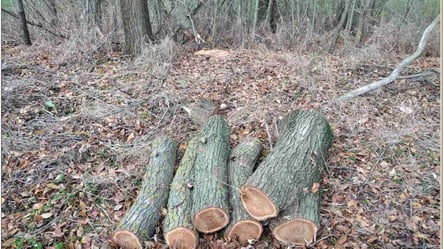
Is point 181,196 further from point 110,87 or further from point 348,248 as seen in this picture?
point 110,87

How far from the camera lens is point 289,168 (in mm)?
2902

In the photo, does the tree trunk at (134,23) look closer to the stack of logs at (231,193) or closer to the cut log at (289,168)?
the stack of logs at (231,193)

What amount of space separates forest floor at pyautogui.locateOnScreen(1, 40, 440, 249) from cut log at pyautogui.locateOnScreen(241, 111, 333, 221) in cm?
28

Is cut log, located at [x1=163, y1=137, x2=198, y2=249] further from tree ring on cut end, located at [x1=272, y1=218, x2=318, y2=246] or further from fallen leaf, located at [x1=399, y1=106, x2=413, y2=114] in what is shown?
fallen leaf, located at [x1=399, y1=106, x2=413, y2=114]

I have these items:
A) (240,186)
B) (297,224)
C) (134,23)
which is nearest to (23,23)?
(134,23)

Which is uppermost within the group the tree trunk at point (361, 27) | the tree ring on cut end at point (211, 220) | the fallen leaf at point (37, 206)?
the tree trunk at point (361, 27)

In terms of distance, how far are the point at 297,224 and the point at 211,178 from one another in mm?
835

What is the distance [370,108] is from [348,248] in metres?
2.42

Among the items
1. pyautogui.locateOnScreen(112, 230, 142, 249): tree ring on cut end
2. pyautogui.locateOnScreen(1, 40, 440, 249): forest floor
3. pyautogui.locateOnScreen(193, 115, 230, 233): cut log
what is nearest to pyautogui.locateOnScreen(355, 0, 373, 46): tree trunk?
pyautogui.locateOnScreen(1, 40, 440, 249): forest floor

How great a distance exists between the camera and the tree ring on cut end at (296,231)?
260 centimetres

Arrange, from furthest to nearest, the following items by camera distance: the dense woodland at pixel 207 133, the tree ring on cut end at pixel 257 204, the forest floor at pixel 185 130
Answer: the forest floor at pixel 185 130 < the dense woodland at pixel 207 133 < the tree ring on cut end at pixel 257 204

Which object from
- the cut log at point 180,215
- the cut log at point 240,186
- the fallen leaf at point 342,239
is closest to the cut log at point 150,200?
the cut log at point 180,215

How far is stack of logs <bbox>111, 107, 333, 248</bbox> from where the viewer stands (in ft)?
8.61

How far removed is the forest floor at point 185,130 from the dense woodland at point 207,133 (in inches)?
0.7
